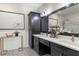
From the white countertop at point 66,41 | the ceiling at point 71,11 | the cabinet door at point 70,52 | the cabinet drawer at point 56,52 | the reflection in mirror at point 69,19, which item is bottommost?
the cabinet drawer at point 56,52

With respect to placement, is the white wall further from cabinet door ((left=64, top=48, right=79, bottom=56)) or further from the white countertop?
cabinet door ((left=64, top=48, right=79, bottom=56))

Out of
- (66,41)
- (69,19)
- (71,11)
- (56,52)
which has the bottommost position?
(56,52)

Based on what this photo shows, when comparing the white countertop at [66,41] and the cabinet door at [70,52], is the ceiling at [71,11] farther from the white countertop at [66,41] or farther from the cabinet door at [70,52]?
the cabinet door at [70,52]

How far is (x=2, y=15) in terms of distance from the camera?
5.96 feet

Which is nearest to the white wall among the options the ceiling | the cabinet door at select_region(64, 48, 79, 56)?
the ceiling

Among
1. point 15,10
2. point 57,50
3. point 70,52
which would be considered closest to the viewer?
point 70,52

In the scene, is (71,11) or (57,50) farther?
(71,11)

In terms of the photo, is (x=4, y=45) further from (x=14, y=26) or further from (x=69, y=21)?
(x=69, y=21)

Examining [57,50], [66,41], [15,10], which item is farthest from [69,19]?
[15,10]

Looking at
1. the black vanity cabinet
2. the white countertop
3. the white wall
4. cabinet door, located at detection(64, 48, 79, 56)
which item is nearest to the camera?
cabinet door, located at detection(64, 48, 79, 56)

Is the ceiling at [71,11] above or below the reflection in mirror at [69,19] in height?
above

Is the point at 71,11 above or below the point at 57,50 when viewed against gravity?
above

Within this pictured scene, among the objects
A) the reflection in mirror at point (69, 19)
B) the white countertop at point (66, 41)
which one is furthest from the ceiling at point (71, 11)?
the white countertop at point (66, 41)

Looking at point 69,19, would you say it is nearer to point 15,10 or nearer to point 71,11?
point 71,11
